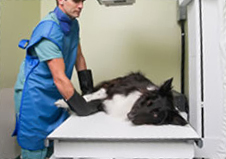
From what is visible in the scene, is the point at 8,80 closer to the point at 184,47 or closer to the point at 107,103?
the point at 107,103

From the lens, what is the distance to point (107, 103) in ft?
4.85

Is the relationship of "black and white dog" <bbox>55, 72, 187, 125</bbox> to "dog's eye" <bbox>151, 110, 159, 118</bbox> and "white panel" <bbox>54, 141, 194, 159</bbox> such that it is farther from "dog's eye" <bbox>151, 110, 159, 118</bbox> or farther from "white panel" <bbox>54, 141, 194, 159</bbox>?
"white panel" <bbox>54, 141, 194, 159</bbox>

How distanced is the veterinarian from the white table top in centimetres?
20

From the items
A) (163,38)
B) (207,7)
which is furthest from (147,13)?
(207,7)

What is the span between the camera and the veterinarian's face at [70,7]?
1.39 metres

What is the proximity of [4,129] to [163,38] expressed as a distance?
1.87 meters

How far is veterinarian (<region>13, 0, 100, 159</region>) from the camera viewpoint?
1324 millimetres

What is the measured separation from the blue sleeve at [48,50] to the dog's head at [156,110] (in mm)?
619

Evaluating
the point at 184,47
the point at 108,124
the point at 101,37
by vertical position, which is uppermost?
the point at 101,37

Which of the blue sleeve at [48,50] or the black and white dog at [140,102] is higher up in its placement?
the blue sleeve at [48,50]

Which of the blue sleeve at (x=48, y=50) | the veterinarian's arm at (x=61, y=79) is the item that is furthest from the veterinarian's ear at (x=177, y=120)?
the blue sleeve at (x=48, y=50)

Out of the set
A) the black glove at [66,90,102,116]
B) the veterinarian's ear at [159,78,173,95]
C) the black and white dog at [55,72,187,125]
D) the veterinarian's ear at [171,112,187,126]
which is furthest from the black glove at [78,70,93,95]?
the veterinarian's ear at [171,112,187,126]

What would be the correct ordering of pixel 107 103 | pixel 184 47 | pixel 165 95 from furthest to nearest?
pixel 184 47 < pixel 107 103 < pixel 165 95

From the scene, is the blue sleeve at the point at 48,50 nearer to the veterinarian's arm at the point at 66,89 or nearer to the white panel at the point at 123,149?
the veterinarian's arm at the point at 66,89
